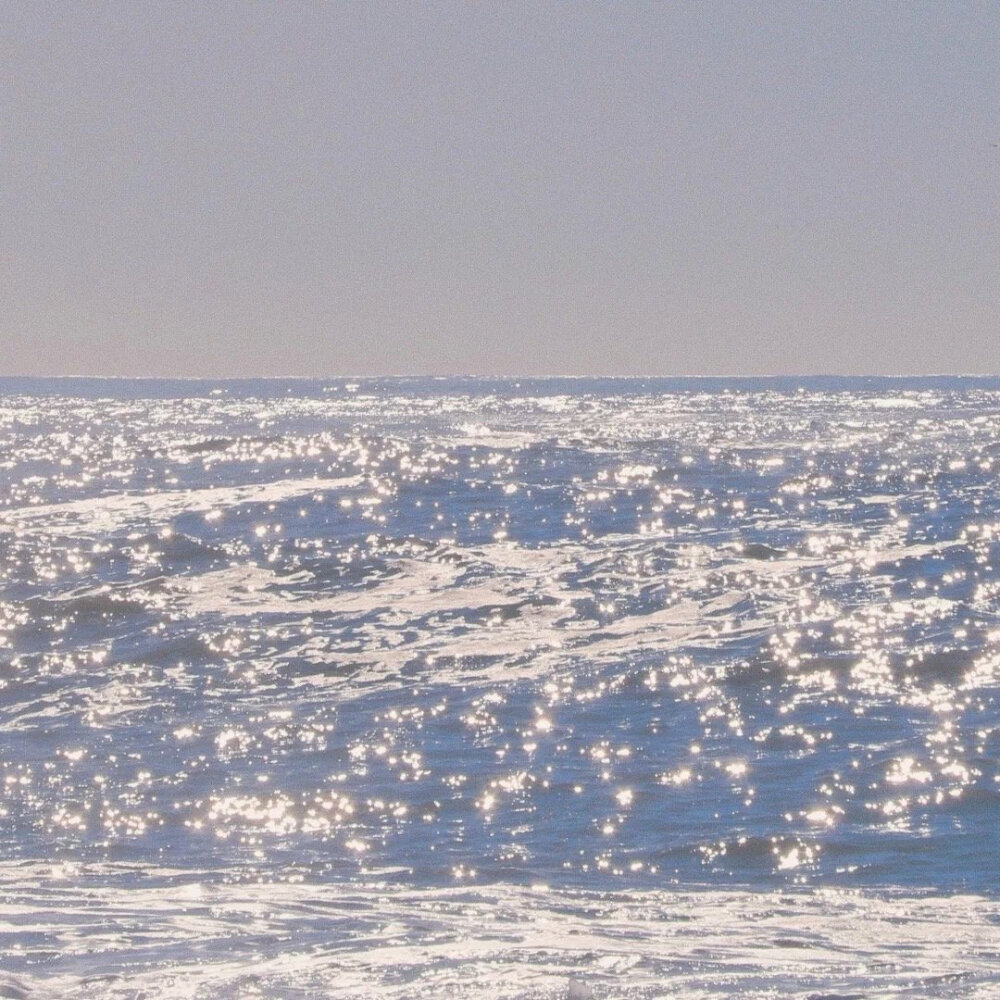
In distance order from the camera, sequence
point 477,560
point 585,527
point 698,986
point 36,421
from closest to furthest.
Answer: point 698,986 < point 477,560 < point 585,527 < point 36,421

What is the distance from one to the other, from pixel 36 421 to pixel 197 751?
325 feet

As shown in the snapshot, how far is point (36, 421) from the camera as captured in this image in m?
114

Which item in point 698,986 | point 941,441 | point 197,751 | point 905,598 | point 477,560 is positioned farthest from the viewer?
point 941,441

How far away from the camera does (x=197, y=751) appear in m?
19.7

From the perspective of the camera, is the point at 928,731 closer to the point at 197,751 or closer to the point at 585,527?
the point at 197,751

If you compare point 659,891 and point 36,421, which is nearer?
point 659,891

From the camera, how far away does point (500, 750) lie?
1970 cm

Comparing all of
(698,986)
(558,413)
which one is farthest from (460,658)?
(558,413)

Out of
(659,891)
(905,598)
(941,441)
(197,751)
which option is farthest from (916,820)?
(941,441)

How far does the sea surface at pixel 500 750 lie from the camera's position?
11.4m

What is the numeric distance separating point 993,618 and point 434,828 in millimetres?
15040

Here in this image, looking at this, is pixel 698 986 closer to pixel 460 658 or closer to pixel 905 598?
pixel 460 658

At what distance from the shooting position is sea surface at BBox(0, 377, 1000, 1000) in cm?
1140

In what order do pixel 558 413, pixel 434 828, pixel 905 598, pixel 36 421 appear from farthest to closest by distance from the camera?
pixel 558 413 < pixel 36 421 < pixel 905 598 < pixel 434 828
